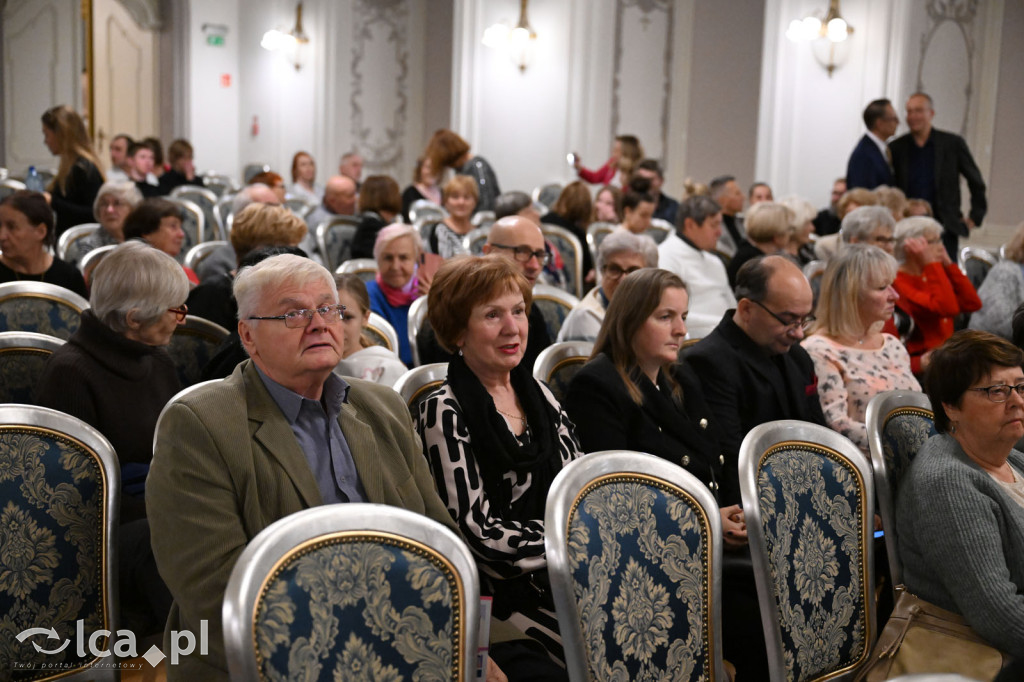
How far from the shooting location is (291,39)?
12.9 m

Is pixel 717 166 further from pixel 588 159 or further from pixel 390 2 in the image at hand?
pixel 390 2

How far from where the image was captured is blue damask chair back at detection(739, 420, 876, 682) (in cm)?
210

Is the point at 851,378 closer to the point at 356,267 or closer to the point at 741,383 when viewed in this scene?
the point at 741,383

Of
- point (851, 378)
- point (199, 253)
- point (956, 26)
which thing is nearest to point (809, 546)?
point (851, 378)

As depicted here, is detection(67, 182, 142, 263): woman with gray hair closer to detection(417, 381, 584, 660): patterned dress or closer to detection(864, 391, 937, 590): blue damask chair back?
detection(417, 381, 584, 660): patterned dress

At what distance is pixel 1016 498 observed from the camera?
2.29 meters

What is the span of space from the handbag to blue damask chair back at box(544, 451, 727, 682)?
1.48ft

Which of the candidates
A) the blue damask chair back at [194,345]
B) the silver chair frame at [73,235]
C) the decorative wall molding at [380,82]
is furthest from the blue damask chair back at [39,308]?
the decorative wall molding at [380,82]

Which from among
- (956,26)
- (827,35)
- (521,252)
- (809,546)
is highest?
(956,26)

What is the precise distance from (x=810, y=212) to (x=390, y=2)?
26.6ft

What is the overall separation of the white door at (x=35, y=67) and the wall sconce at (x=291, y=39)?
2.25 m

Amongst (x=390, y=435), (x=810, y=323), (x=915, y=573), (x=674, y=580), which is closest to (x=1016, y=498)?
(x=915, y=573)

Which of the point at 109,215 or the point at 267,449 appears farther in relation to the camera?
the point at 109,215

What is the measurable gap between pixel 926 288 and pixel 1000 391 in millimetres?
2634
